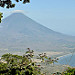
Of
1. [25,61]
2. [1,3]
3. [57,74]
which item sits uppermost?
[1,3]

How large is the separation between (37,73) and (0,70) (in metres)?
1.11

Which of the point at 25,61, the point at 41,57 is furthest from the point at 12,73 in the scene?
the point at 41,57

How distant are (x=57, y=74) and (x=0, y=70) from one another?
169 cm

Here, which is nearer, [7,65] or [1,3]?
[7,65]

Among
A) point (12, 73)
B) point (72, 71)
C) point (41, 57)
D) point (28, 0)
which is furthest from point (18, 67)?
point (28, 0)

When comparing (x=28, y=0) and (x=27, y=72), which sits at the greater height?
(x=28, y=0)

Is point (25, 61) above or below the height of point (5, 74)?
above

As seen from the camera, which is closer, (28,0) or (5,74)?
(5,74)

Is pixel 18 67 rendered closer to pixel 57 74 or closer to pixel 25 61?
pixel 25 61

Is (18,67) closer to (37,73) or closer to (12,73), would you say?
(12,73)

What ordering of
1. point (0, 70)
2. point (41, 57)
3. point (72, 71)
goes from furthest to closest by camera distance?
point (41, 57)
point (0, 70)
point (72, 71)

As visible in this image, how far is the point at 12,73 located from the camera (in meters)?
4.45

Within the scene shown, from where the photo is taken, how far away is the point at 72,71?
436 cm

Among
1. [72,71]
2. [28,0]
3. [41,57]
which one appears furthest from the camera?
[28,0]
